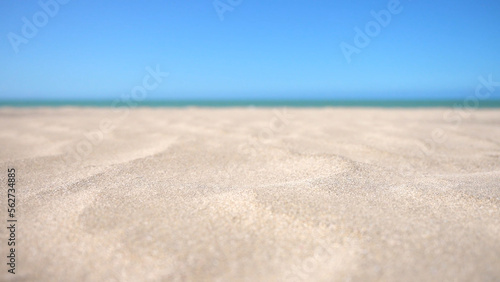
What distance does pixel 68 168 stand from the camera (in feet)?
6.15

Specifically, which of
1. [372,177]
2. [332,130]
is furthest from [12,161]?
[332,130]

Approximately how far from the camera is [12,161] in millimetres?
2006

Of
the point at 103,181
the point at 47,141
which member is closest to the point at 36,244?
the point at 103,181

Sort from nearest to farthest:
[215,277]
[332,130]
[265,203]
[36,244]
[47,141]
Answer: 1. [215,277]
2. [36,244]
3. [265,203]
4. [47,141]
5. [332,130]

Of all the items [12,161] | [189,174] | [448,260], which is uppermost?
[12,161]

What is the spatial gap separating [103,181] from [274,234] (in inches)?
41.1

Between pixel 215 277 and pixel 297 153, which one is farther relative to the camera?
pixel 297 153

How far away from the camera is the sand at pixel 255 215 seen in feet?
2.81

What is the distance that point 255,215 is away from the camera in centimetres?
114

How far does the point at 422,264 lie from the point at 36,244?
1234 mm

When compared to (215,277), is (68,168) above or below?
above

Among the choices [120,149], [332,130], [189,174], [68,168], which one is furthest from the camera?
[332,130]

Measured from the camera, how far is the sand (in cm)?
86

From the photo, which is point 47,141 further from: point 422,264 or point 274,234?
point 422,264
